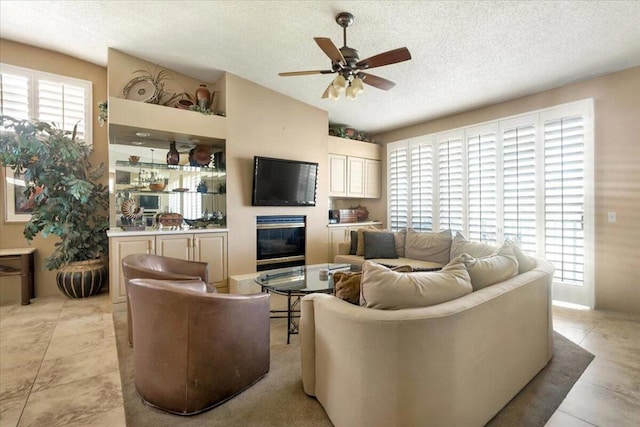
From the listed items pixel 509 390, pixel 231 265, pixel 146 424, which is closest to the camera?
pixel 146 424

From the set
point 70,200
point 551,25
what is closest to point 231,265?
point 70,200

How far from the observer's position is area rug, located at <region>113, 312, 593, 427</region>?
1774 millimetres

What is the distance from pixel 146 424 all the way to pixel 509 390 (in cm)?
221

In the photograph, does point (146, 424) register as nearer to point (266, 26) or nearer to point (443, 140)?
point (266, 26)

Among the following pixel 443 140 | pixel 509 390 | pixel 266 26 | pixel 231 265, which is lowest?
pixel 509 390

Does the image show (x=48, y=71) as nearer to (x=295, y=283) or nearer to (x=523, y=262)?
(x=295, y=283)

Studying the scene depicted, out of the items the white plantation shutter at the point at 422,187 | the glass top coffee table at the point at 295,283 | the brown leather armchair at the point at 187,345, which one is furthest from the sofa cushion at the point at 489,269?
the white plantation shutter at the point at 422,187

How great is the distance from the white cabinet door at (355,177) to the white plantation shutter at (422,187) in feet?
3.17

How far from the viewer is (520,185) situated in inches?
165

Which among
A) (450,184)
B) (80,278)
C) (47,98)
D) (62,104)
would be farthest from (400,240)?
(47,98)

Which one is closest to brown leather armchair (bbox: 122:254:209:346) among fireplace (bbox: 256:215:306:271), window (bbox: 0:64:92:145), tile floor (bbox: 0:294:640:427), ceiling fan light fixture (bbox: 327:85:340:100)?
tile floor (bbox: 0:294:640:427)

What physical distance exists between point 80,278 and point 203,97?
2.93 meters

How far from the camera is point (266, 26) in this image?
318 centimetres

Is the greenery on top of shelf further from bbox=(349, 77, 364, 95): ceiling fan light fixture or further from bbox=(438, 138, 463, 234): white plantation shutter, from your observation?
bbox=(438, 138, 463, 234): white plantation shutter
